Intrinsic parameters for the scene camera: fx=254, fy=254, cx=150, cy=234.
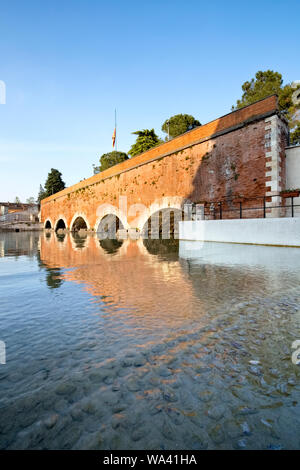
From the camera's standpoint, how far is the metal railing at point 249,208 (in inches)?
405

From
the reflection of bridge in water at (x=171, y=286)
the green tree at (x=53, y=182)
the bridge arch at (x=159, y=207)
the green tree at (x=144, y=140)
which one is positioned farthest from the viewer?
the green tree at (x=53, y=182)

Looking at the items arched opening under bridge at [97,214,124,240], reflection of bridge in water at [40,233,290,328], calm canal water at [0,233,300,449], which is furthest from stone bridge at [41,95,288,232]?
calm canal water at [0,233,300,449]

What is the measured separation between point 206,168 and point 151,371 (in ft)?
44.5

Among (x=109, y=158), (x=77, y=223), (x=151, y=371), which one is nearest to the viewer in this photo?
(x=151, y=371)

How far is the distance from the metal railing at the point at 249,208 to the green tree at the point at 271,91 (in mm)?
23963

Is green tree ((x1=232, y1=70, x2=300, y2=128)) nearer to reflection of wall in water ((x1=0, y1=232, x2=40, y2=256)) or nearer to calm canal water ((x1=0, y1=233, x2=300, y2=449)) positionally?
reflection of wall in water ((x1=0, y1=232, x2=40, y2=256))

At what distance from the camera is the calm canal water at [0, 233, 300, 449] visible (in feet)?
3.79

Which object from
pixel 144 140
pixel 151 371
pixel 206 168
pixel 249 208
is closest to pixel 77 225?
pixel 144 140

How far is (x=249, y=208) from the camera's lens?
1131cm

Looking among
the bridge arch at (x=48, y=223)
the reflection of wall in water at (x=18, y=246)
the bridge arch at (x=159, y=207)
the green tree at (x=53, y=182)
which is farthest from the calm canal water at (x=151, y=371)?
the green tree at (x=53, y=182)

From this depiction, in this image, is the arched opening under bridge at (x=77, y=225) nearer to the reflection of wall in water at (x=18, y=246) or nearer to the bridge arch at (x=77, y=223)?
the bridge arch at (x=77, y=223)

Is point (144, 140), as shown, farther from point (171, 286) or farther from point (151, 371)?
point (151, 371)

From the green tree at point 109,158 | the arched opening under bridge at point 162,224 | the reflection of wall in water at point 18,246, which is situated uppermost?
the green tree at point 109,158

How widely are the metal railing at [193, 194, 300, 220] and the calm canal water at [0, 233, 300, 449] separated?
746 cm
